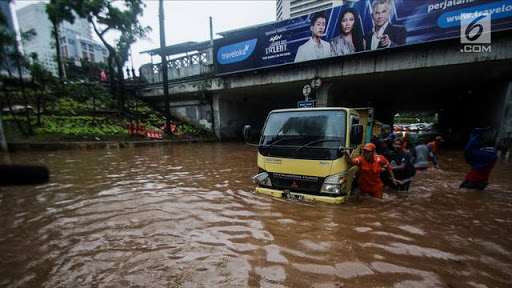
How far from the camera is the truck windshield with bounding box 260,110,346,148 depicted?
14.8 feet

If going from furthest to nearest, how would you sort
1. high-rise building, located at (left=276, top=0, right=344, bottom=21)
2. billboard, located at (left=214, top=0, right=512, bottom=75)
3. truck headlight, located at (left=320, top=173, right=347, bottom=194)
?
1. high-rise building, located at (left=276, top=0, right=344, bottom=21)
2. billboard, located at (left=214, top=0, right=512, bottom=75)
3. truck headlight, located at (left=320, top=173, right=347, bottom=194)

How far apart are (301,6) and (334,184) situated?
76197 mm

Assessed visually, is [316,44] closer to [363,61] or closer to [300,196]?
[363,61]

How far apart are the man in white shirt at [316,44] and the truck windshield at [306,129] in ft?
29.3

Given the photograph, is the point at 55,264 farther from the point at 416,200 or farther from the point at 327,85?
the point at 327,85

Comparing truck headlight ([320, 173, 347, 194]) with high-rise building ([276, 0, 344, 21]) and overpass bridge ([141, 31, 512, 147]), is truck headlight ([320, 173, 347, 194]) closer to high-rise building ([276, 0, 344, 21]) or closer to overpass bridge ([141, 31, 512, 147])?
overpass bridge ([141, 31, 512, 147])

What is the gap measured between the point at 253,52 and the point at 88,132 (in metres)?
10.8

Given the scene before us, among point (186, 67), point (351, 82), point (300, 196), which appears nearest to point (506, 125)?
point (351, 82)

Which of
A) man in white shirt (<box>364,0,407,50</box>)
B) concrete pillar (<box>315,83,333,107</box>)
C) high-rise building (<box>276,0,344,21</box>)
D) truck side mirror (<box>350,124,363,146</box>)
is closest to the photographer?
truck side mirror (<box>350,124,363,146</box>)

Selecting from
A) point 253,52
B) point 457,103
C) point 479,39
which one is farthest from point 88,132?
point 457,103

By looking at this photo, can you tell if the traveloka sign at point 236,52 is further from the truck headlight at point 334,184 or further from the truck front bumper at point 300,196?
the truck headlight at point 334,184

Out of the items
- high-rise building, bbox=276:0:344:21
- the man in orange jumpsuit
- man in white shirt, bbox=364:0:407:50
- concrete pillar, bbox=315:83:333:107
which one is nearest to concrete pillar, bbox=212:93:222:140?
concrete pillar, bbox=315:83:333:107

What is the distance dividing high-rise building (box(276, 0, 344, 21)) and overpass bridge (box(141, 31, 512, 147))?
161 feet

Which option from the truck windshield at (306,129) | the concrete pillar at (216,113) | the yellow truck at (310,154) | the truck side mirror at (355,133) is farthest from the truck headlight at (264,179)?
the concrete pillar at (216,113)
